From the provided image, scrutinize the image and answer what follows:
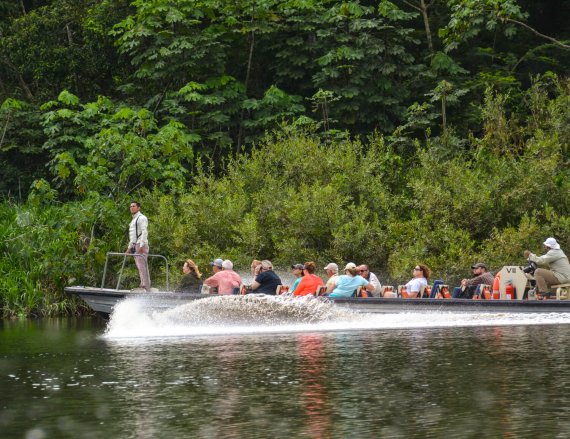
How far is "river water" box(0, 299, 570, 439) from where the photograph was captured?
39.7ft

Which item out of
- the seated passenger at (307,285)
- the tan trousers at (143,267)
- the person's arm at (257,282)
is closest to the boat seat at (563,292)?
the seated passenger at (307,285)

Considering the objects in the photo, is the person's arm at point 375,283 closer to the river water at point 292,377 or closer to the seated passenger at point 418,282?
the seated passenger at point 418,282

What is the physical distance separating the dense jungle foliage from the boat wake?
6999mm

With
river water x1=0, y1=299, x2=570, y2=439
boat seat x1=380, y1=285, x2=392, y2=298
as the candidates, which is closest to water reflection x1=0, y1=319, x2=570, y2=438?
river water x1=0, y1=299, x2=570, y2=439

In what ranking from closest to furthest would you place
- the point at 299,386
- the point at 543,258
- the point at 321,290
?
the point at 299,386, the point at 543,258, the point at 321,290

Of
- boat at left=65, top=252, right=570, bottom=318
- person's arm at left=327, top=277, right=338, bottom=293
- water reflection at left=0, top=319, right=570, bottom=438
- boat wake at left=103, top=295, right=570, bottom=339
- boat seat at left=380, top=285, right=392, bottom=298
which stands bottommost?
water reflection at left=0, top=319, right=570, bottom=438

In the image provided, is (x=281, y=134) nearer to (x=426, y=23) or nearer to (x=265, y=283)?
(x=426, y=23)

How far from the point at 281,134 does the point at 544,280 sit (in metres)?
14.4

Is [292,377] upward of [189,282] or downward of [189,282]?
downward

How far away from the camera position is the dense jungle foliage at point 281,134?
3269 centimetres

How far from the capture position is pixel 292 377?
51.5 feet

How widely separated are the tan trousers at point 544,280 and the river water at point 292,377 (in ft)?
3.01

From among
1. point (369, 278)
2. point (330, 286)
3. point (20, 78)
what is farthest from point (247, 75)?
point (330, 286)

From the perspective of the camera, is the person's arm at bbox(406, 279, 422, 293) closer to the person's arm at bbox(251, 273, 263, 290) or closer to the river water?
the river water
